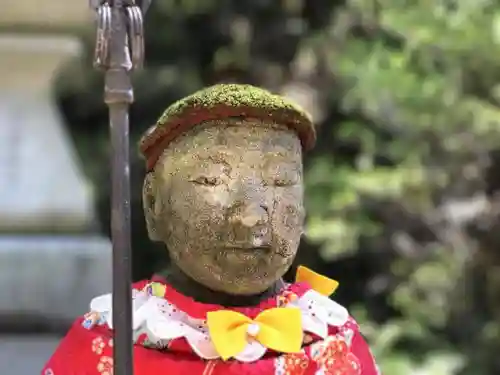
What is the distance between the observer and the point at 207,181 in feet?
2.74

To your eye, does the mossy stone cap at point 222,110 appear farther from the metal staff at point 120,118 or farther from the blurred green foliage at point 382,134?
the blurred green foliage at point 382,134

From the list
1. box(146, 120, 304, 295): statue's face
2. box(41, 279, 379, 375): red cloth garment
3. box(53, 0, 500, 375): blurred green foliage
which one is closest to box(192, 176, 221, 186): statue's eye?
box(146, 120, 304, 295): statue's face

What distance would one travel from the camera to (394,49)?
2160 mm

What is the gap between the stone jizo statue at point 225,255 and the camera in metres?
0.83

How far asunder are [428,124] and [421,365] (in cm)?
56

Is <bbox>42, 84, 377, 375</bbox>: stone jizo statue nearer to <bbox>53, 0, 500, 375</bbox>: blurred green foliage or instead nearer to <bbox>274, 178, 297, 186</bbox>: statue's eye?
<bbox>274, 178, 297, 186</bbox>: statue's eye

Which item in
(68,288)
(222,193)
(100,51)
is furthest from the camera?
(68,288)

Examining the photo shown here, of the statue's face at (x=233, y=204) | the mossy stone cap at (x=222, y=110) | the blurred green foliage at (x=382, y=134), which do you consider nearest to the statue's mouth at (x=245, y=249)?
the statue's face at (x=233, y=204)

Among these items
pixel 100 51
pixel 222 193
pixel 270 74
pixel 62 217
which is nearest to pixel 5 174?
pixel 62 217

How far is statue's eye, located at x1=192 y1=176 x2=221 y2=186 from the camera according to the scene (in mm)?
833

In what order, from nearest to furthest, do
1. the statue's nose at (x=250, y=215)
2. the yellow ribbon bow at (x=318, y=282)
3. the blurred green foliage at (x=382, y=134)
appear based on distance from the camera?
the statue's nose at (x=250, y=215) < the yellow ribbon bow at (x=318, y=282) < the blurred green foliage at (x=382, y=134)

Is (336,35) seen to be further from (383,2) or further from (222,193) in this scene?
(222,193)

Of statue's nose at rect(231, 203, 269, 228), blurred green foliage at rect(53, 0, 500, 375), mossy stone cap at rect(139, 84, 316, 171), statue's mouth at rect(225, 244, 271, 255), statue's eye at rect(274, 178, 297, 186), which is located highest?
mossy stone cap at rect(139, 84, 316, 171)

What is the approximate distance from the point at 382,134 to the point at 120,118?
5.10 ft
